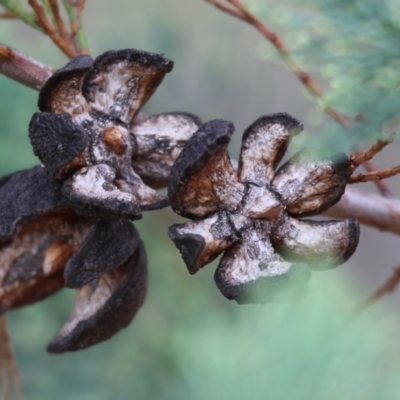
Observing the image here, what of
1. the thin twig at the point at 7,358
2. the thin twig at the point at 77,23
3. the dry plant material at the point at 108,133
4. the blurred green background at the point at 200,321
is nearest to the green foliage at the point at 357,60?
the blurred green background at the point at 200,321

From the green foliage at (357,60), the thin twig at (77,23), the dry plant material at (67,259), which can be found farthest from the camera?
the thin twig at (77,23)

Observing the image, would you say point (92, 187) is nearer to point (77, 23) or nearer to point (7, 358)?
point (77, 23)

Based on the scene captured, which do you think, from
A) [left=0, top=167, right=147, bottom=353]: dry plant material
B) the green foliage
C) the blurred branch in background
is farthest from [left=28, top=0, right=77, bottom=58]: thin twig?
the green foliage

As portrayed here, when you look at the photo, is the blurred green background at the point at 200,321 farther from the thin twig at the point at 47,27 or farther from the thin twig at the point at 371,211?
the thin twig at the point at 47,27

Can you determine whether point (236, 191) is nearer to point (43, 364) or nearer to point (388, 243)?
point (43, 364)

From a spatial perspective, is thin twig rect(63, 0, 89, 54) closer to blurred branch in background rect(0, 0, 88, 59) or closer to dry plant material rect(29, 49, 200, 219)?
blurred branch in background rect(0, 0, 88, 59)

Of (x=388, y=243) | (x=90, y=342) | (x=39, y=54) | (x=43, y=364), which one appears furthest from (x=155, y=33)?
(x=388, y=243)

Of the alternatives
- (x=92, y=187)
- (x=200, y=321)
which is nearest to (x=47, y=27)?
(x=92, y=187)
